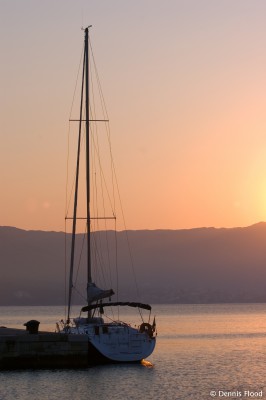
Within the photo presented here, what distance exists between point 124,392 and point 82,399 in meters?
3.43

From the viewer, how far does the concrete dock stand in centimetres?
6238

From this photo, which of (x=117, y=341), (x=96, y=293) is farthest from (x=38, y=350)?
(x=96, y=293)

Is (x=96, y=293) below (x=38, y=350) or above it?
above

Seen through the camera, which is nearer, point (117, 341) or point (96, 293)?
point (117, 341)

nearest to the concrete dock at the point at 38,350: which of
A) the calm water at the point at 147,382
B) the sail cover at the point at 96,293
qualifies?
the calm water at the point at 147,382

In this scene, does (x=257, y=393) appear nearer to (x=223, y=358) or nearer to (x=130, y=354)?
(x=130, y=354)

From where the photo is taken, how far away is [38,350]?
62.8 m

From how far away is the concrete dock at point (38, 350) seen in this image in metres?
62.4

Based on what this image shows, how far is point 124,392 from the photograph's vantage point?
58.1 m

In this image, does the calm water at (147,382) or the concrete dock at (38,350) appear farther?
the concrete dock at (38,350)

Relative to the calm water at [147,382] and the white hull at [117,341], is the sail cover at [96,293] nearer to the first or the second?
the white hull at [117,341]

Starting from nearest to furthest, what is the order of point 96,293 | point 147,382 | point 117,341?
1. point 147,382
2. point 117,341
3. point 96,293

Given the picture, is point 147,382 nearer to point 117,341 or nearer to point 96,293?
point 117,341

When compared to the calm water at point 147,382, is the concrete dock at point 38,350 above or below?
above
